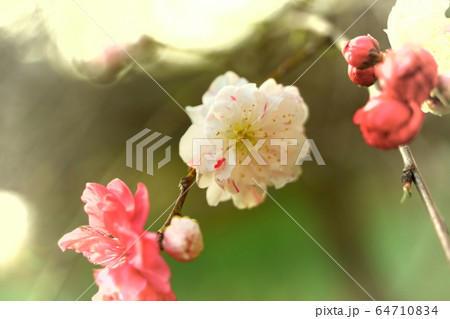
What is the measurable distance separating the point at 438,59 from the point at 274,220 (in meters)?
0.25

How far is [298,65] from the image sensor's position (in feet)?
1.88

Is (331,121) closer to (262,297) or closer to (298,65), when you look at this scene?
(298,65)

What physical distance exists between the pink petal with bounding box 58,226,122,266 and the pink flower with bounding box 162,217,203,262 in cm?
5

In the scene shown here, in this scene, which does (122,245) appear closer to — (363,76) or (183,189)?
(183,189)

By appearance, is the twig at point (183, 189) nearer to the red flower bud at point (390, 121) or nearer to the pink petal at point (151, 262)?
the pink petal at point (151, 262)

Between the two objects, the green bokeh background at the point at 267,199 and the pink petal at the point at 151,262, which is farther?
the green bokeh background at the point at 267,199

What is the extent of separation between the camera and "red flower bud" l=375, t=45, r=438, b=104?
0.42 meters

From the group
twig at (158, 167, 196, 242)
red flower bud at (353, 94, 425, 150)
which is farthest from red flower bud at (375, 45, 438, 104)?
twig at (158, 167, 196, 242)

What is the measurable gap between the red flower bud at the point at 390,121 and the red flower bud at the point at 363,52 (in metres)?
0.06

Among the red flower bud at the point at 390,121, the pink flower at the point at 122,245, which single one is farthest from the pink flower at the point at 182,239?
the red flower bud at the point at 390,121

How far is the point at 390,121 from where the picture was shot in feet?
1.36

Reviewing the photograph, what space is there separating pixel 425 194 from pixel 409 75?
13 cm

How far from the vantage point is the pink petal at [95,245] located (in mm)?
463

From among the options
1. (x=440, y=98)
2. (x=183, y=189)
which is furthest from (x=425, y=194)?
(x=183, y=189)
